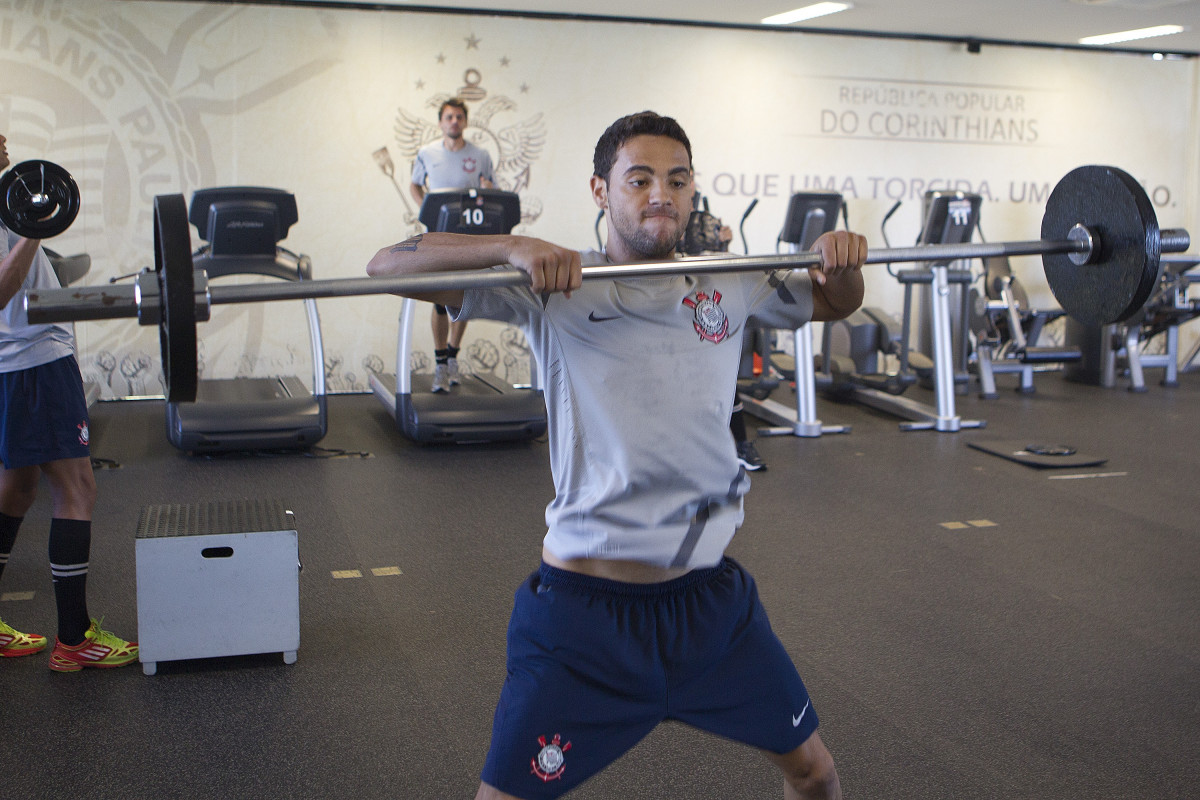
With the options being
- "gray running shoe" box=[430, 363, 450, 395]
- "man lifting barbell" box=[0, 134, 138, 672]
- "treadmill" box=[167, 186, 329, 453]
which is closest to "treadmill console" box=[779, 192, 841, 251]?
"gray running shoe" box=[430, 363, 450, 395]

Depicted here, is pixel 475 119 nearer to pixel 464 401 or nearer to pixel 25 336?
pixel 464 401

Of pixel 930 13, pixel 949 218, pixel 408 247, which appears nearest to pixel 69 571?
pixel 408 247

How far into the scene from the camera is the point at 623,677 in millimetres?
1421

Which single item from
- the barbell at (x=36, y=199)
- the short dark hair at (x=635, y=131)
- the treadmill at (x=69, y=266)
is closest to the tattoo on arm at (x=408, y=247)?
the short dark hair at (x=635, y=131)

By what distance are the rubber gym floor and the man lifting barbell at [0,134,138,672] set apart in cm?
9

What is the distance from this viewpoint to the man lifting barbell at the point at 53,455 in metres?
2.45

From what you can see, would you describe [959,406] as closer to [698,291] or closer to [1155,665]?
[1155,665]

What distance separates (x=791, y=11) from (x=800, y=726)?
6.32m

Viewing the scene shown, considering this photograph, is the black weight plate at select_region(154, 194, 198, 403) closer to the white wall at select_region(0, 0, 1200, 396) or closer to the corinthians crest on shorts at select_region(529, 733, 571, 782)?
the corinthians crest on shorts at select_region(529, 733, 571, 782)

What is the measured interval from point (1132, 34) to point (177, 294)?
8292mm

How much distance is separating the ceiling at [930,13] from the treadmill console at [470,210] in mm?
2023

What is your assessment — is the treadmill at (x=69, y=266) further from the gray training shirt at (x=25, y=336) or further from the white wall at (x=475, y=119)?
the white wall at (x=475, y=119)

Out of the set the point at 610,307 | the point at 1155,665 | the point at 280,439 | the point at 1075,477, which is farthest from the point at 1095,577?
the point at 280,439

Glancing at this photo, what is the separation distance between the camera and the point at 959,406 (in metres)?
6.92
